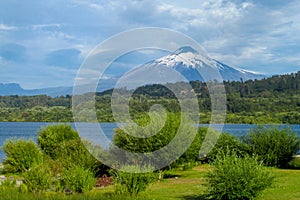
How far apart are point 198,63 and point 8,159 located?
544 inches

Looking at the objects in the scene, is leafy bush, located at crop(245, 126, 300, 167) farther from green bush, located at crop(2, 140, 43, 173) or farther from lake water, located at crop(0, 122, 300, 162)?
green bush, located at crop(2, 140, 43, 173)

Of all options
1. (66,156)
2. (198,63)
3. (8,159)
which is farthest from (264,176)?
(8,159)

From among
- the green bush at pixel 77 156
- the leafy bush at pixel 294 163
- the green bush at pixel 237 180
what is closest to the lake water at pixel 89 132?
the green bush at pixel 77 156

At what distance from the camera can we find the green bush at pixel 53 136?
33.1m

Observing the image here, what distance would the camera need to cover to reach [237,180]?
15305mm

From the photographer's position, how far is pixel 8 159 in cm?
2920

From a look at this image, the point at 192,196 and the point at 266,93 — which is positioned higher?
the point at 266,93

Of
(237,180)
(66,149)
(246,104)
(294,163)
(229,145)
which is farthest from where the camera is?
(246,104)

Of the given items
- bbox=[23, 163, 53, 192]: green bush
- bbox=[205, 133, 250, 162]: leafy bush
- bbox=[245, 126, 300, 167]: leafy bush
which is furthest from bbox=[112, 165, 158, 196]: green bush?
bbox=[205, 133, 250, 162]: leafy bush

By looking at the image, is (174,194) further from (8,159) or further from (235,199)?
(8,159)

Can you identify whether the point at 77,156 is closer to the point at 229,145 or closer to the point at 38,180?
the point at 38,180

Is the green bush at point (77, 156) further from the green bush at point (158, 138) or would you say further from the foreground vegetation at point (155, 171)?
the green bush at point (158, 138)

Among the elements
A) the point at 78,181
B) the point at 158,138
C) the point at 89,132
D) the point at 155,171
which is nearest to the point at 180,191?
the point at 78,181

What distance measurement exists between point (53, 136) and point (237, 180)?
20.7 m
